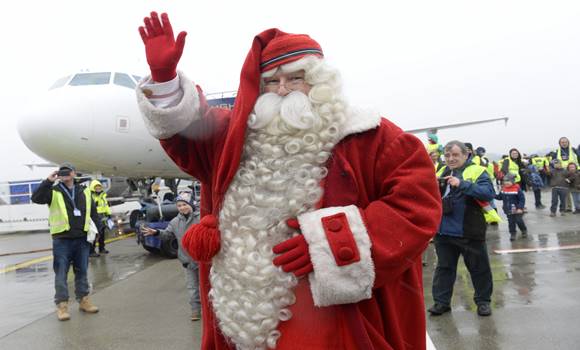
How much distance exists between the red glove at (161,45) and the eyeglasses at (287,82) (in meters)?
0.33

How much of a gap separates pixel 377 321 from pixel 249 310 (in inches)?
16.6

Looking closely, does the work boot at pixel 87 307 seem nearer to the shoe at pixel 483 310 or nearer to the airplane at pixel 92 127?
the airplane at pixel 92 127

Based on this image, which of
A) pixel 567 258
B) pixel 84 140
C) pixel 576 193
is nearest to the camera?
pixel 567 258

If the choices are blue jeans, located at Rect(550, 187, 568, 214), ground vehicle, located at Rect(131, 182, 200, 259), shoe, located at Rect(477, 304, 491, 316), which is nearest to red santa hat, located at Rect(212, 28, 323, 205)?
A: shoe, located at Rect(477, 304, 491, 316)

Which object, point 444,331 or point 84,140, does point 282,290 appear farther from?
point 84,140

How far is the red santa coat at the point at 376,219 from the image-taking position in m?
1.43

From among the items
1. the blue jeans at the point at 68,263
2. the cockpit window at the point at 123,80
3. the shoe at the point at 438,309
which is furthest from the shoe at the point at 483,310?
the cockpit window at the point at 123,80

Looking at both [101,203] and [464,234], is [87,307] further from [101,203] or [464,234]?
[101,203]

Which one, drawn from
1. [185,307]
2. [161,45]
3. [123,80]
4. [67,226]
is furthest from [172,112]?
[123,80]

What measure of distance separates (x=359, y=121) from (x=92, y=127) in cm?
751

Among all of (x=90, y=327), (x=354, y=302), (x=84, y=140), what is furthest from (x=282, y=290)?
(x=84, y=140)

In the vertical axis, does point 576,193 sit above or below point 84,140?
below

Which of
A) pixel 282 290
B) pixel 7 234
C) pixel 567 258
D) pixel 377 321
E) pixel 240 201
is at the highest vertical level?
pixel 240 201

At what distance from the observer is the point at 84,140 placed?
807cm
